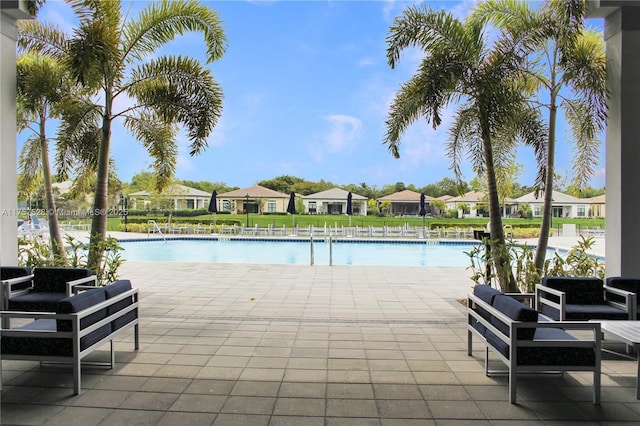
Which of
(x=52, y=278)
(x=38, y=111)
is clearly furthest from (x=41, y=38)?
(x=52, y=278)

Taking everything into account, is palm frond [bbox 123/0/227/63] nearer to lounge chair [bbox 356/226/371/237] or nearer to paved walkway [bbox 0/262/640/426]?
paved walkway [bbox 0/262/640/426]

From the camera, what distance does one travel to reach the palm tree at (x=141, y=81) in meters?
6.00

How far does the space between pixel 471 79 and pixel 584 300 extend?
3.13 meters

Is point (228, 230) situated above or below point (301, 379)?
above

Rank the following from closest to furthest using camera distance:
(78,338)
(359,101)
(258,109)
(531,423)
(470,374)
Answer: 1. (531,423)
2. (78,338)
3. (470,374)
4. (359,101)
5. (258,109)

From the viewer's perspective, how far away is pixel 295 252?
16688 millimetres

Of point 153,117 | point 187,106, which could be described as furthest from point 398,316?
point 153,117

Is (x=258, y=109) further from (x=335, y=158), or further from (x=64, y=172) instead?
(x=64, y=172)

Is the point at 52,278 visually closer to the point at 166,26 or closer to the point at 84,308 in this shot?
the point at 84,308

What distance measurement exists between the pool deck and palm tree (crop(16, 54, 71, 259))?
365 centimetres

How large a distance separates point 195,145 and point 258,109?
167 ft

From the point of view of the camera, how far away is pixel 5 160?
5352 mm

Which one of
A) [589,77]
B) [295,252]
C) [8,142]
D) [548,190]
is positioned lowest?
[295,252]

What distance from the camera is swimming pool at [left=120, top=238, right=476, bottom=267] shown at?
1455 cm
